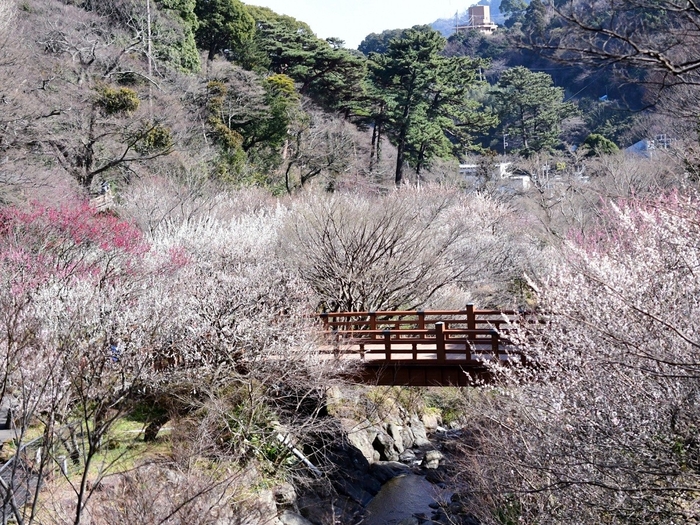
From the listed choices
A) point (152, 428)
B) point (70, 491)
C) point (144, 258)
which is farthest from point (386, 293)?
point (70, 491)

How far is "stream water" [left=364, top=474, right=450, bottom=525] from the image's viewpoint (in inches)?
523

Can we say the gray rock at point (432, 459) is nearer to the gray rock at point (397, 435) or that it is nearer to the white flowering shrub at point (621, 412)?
the gray rock at point (397, 435)

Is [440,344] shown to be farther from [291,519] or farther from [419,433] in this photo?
[419,433]

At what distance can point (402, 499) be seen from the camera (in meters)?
14.1

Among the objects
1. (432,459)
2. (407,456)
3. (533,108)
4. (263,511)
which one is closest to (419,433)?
(407,456)

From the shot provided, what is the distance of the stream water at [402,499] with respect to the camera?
43.5 feet

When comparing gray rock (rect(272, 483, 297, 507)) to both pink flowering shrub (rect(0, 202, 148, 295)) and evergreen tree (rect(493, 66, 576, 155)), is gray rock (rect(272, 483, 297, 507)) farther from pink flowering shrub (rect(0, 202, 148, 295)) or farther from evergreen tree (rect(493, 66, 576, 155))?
evergreen tree (rect(493, 66, 576, 155))

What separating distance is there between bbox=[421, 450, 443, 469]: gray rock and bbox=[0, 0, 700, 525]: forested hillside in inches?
1.4

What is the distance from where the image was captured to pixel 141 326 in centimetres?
1165

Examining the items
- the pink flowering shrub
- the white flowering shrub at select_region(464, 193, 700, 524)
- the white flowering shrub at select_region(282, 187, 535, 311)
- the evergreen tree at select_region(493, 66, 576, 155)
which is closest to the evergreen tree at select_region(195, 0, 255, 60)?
the white flowering shrub at select_region(282, 187, 535, 311)

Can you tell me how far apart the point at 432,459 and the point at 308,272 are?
19.2ft

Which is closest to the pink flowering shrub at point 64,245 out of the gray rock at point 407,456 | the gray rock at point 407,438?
the gray rock at point 407,456

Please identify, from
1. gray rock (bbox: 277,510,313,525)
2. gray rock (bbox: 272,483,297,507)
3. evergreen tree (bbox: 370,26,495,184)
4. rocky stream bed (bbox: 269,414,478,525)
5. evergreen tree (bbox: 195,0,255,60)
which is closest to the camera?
gray rock (bbox: 277,510,313,525)

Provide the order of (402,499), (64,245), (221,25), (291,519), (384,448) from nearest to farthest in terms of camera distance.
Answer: (291,519) < (402,499) < (64,245) < (384,448) < (221,25)
